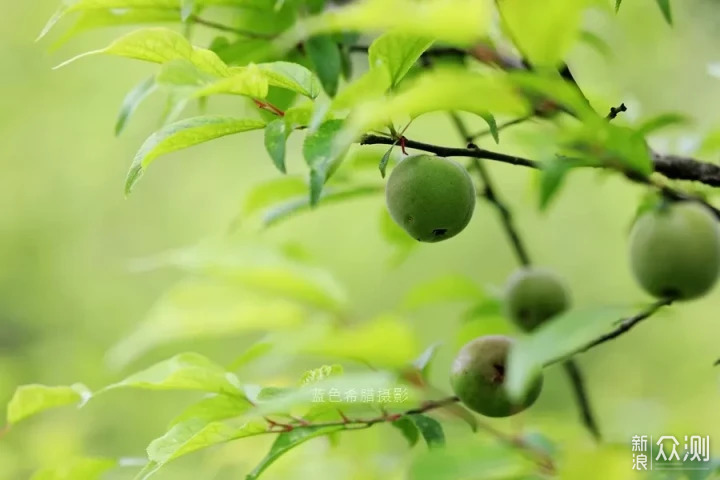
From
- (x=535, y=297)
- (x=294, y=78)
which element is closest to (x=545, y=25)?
(x=294, y=78)

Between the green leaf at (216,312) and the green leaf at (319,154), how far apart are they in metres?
0.25

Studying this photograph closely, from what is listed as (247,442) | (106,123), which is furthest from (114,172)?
(247,442)

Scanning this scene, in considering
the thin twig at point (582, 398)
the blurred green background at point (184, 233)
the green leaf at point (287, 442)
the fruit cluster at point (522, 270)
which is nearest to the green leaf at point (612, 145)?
the fruit cluster at point (522, 270)

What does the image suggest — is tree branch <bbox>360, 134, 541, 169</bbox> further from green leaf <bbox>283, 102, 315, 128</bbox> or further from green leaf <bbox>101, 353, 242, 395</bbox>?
green leaf <bbox>101, 353, 242, 395</bbox>

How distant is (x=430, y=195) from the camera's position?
0.56 meters

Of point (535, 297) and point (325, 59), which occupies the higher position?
point (325, 59)

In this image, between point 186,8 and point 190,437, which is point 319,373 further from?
point 186,8

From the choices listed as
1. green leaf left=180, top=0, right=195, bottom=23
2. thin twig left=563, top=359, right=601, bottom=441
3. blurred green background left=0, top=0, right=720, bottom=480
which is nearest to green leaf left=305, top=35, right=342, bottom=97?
green leaf left=180, top=0, right=195, bottom=23

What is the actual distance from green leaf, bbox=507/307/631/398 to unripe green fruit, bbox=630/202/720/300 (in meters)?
0.39

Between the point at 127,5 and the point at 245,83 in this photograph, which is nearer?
the point at 245,83

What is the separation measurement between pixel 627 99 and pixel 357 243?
1387mm

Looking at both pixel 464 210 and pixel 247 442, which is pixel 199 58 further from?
pixel 247 442

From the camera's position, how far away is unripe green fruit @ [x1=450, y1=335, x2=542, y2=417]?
61 cm

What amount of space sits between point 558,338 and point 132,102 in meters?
0.42
